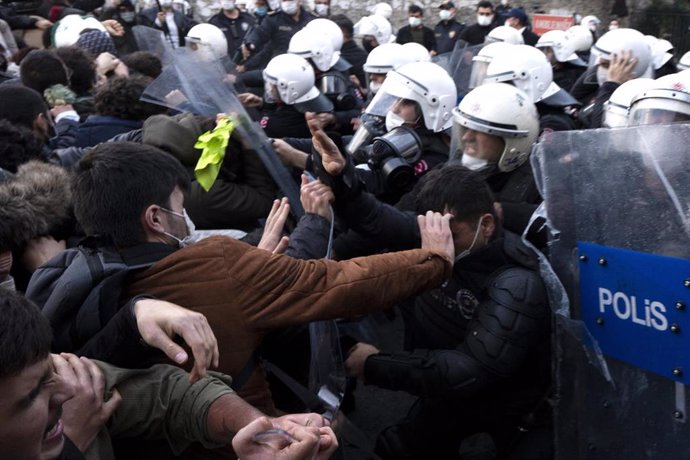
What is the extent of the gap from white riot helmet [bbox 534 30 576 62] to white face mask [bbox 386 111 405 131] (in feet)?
12.2

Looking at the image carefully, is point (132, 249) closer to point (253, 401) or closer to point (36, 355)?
point (253, 401)

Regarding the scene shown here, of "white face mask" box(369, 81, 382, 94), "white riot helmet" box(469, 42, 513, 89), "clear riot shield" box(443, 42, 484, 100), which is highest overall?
"white riot helmet" box(469, 42, 513, 89)

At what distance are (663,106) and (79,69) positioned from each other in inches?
141

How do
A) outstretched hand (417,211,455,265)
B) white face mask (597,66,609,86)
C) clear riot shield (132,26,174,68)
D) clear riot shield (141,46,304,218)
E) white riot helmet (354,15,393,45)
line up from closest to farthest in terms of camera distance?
outstretched hand (417,211,455,265) → clear riot shield (141,46,304,218) → clear riot shield (132,26,174,68) → white face mask (597,66,609,86) → white riot helmet (354,15,393,45)

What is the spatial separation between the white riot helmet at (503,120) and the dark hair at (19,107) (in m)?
1.96

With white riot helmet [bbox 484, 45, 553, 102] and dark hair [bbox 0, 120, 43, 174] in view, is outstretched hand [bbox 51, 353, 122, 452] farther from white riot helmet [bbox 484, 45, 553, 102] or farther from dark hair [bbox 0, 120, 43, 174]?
white riot helmet [bbox 484, 45, 553, 102]

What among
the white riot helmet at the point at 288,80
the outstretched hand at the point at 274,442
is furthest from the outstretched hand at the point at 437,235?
the white riot helmet at the point at 288,80

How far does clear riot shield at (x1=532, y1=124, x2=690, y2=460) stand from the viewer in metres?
2.06

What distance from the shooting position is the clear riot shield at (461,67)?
18.9ft

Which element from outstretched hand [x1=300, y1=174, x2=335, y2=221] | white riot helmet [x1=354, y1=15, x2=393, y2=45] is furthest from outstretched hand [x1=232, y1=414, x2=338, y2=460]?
white riot helmet [x1=354, y1=15, x2=393, y2=45]

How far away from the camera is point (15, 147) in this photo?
3555mm

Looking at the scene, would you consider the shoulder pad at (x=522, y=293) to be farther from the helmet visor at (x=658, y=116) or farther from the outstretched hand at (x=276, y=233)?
the helmet visor at (x=658, y=116)

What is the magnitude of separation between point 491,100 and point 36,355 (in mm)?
2705

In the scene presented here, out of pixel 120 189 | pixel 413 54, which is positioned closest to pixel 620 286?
pixel 120 189
